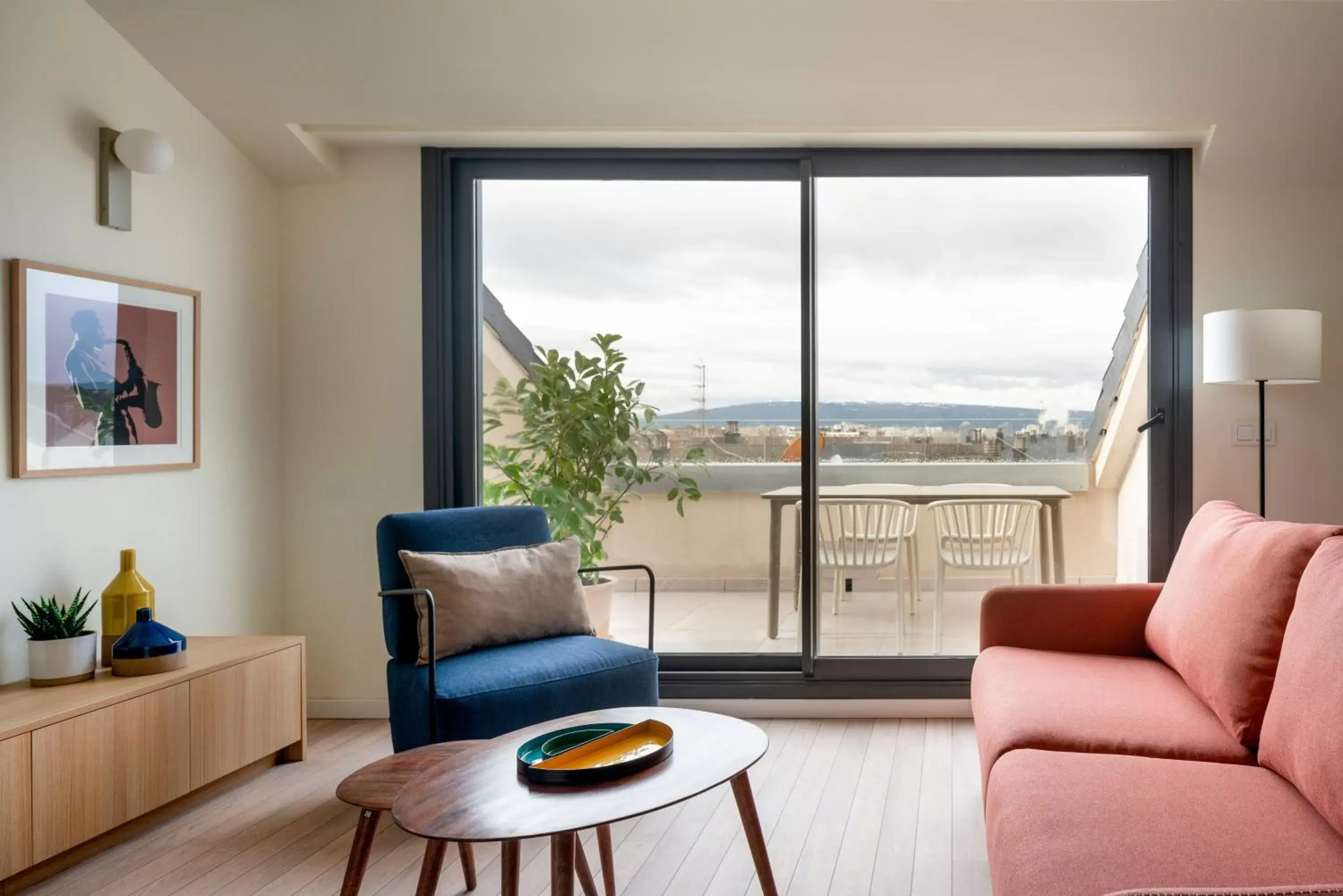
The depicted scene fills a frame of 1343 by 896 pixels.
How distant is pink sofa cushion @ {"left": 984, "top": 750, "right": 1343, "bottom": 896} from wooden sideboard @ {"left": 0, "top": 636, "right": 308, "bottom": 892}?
2155mm

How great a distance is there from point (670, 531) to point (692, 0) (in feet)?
6.46

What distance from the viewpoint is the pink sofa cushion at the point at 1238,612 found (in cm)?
195

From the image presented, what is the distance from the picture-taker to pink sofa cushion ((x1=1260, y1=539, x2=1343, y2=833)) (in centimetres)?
149

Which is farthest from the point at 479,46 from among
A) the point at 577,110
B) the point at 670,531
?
the point at 670,531

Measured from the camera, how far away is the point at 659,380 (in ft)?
12.7

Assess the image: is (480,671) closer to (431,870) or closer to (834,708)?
(431,870)

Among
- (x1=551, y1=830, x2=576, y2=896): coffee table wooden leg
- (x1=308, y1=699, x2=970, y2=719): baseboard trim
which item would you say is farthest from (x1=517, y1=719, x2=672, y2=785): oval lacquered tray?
(x1=308, y1=699, x2=970, y2=719): baseboard trim

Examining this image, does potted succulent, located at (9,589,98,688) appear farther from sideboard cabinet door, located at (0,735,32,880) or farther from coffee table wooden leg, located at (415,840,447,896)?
coffee table wooden leg, located at (415,840,447,896)

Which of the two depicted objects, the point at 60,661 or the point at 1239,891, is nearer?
the point at 1239,891

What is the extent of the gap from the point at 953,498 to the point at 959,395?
1.35 ft

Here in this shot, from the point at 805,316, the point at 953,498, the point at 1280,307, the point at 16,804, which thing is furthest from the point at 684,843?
the point at 1280,307

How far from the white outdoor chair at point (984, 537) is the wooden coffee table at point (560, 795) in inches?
77.4

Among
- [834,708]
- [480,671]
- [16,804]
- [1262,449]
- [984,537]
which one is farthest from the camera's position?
[984,537]

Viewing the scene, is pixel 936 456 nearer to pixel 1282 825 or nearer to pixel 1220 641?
pixel 1220 641
